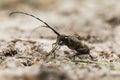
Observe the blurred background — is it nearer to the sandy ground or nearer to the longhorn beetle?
the sandy ground

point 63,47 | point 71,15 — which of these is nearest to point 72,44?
point 63,47

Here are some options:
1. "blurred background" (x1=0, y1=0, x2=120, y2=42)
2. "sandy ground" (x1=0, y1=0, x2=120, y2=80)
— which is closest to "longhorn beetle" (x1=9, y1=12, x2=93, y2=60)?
"sandy ground" (x1=0, y1=0, x2=120, y2=80)

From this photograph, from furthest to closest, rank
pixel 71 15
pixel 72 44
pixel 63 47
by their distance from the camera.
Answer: pixel 71 15 < pixel 63 47 < pixel 72 44

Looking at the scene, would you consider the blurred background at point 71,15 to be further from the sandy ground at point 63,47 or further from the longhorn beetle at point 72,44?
the longhorn beetle at point 72,44

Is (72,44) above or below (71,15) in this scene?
below

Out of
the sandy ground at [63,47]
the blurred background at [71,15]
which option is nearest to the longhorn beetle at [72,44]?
the sandy ground at [63,47]

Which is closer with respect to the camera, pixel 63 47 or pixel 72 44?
pixel 72 44

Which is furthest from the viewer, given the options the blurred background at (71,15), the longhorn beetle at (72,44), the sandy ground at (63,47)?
the blurred background at (71,15)

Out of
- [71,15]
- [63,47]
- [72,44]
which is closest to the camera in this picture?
[72,44]

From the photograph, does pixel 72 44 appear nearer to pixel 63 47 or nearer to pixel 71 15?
pixel 63 47
